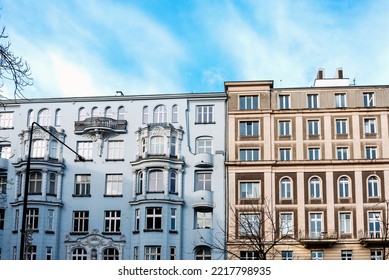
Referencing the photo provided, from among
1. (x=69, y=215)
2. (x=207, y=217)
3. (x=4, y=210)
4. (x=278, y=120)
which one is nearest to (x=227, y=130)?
(x=278, y=120)

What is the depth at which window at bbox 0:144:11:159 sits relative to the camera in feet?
160

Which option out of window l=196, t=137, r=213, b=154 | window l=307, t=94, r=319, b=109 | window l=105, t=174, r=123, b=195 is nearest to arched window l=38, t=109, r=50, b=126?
window l=105, t=174, r=123, b=195

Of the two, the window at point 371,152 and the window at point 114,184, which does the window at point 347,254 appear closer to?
the window at point 371,152

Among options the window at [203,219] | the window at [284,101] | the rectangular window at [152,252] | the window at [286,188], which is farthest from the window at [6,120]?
the window at [286,188]

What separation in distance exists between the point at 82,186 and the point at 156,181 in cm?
648

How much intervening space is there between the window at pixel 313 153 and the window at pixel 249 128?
15.1 ft

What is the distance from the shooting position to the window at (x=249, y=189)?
45938 mm

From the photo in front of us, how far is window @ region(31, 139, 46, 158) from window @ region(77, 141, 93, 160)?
9.42 ft

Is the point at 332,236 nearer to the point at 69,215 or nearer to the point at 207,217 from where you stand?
the point at 207,217

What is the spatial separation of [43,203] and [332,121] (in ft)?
80.0

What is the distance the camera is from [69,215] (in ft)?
153

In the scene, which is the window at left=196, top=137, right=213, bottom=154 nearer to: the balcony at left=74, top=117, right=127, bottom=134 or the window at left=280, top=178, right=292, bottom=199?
the balcony at left=74, top=117, right=127, bottom=134
